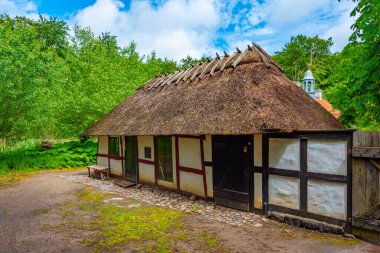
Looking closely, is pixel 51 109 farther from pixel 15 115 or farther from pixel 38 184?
pixel 38 184

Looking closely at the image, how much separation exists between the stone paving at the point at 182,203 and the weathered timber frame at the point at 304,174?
673mm

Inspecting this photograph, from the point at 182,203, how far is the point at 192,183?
833mm

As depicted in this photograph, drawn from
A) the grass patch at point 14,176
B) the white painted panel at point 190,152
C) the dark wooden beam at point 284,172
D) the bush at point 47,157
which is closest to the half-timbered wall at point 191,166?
the white painted panel at point 190,152

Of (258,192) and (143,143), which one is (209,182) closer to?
(258,192)

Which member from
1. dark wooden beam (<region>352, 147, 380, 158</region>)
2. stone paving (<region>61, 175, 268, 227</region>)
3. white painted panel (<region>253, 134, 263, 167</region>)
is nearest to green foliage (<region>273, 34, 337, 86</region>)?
stone paving (<region>61, 175, 268, 227</region>)

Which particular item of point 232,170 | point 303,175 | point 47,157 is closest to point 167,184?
point 232,170

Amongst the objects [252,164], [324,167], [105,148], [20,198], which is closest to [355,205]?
[324,167]

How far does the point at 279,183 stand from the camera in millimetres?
7051

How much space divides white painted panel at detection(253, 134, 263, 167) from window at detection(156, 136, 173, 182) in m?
3.73

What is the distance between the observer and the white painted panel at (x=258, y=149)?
743cm

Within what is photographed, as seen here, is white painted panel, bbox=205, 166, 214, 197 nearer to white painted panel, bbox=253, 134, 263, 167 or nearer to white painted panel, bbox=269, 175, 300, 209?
white painted panel, bbox=253, 134, 263, 167

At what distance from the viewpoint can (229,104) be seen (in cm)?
804

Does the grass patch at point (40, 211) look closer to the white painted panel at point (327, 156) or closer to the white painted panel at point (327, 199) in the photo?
the white painted panel at point (327, 199)

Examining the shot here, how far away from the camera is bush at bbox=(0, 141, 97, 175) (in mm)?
15070
